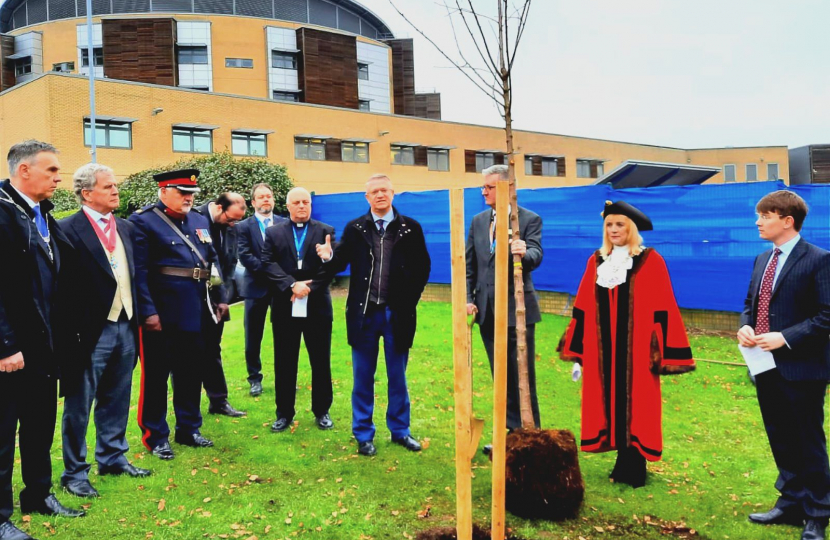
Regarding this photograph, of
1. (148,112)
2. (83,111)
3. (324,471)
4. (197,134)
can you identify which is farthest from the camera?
(197,134)

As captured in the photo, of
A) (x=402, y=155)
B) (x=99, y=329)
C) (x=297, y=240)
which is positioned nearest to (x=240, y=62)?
(x=402, y=155)

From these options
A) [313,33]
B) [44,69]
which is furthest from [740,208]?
Result: [44,69]

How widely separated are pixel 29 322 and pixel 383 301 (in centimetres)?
254

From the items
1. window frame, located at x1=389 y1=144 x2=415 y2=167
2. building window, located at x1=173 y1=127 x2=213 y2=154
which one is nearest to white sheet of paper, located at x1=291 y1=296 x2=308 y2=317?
building window, located at x1=173 y1=127 x2=213 y2=154

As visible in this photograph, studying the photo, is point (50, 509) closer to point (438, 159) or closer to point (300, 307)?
point (300, 307)

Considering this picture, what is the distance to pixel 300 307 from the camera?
6.02 metres

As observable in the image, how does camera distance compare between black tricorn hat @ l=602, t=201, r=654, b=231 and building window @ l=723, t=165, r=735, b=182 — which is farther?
building window @ l=723, t=165, r=735, b=182

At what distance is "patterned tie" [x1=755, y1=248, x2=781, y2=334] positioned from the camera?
4.14 meters

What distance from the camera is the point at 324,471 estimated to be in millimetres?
5070

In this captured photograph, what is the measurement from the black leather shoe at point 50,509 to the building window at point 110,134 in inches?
1179

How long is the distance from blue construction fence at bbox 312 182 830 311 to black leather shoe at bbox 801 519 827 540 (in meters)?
6.49

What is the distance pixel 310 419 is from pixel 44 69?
49.9 meters

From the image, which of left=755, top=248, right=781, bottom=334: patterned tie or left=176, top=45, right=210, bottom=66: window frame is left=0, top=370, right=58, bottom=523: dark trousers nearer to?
left=755, top=248, right=781, bottom=334: patterned tie

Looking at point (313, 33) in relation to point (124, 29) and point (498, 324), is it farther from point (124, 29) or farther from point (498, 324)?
point (498, 324)
